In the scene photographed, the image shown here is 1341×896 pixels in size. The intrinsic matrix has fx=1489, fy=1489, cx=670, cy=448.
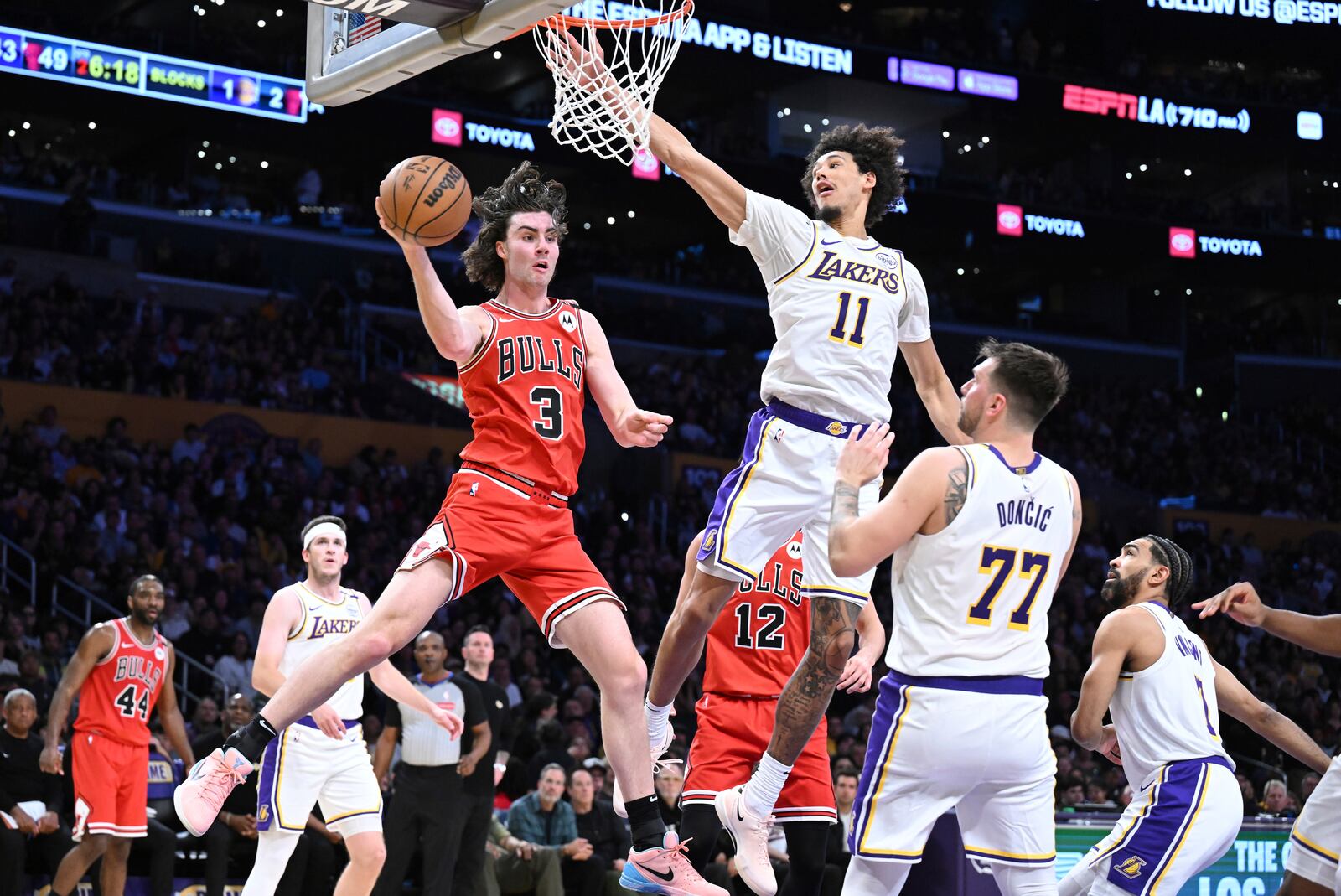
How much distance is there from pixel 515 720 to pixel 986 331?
22.9m

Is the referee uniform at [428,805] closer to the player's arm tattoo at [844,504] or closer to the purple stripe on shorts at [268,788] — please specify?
the purple stripe on shorts at [268,788]

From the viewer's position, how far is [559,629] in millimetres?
6172

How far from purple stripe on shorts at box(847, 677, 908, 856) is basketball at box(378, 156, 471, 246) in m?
2.50

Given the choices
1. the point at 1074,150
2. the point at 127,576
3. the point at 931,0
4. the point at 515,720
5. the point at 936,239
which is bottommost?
the point at 515,720

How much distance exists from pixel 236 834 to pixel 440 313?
7.09m

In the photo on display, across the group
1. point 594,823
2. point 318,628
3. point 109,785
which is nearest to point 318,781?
point 318,628

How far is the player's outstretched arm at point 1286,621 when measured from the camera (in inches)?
284

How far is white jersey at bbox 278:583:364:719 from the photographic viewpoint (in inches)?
360

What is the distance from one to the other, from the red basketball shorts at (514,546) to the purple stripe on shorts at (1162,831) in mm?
2706

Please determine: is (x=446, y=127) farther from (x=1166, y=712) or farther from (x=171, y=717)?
(x=1166, y=712)

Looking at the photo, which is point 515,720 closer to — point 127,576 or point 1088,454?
point 127,576

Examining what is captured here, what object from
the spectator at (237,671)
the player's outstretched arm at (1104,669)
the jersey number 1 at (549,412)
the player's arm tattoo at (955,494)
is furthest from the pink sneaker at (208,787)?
the spectator at (237,671)

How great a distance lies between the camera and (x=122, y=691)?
35.7 ft

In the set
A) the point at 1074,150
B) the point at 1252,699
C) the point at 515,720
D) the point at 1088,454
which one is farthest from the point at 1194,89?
the point at 1252,699
